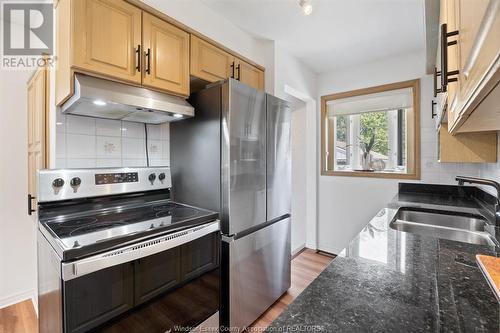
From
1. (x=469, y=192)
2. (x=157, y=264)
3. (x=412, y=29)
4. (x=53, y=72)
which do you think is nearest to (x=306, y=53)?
(x=412, y=29)

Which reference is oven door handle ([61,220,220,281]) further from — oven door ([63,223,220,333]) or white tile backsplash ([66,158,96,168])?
white tile backsplash ([66,158,96,168])

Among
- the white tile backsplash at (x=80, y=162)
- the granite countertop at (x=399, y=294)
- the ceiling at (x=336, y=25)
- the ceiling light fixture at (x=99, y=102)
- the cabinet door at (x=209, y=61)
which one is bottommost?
the granite countertop at (x=399, y=294)

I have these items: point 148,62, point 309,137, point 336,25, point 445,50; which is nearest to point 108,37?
point 148,62

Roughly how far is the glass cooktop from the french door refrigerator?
0.22 m

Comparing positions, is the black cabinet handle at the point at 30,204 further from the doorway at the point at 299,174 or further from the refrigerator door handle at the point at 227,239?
the doorway at the point at 299,174

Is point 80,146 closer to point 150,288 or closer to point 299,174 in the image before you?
point 150,288

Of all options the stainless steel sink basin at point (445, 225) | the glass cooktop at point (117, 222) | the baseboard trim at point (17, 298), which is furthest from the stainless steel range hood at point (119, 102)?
the baseboard trim at point (17, 298)

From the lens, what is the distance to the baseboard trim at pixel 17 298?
81.0 inches

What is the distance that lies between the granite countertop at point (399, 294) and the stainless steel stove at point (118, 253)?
83 cm

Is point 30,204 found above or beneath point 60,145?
beneath

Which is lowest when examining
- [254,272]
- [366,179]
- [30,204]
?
[254,272]

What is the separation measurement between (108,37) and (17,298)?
2.40 metres

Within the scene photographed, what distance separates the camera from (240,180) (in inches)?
66.1

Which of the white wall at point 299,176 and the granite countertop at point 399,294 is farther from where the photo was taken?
the white wall at point 299,176
